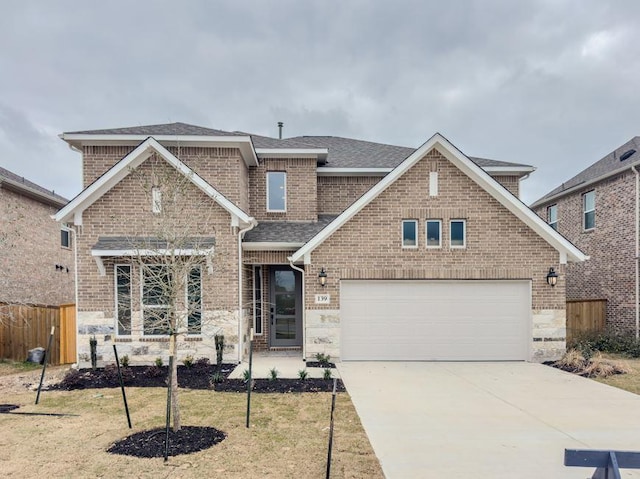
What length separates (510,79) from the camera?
24.7 metres

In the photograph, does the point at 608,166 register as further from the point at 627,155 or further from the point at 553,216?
the point at 553,216

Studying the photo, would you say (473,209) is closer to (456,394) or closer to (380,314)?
(380,314)

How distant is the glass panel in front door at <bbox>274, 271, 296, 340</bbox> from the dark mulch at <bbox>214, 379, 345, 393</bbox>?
384cm

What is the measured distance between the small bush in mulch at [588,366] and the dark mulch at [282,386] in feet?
19.4

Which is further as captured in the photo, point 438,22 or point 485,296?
point 438,22

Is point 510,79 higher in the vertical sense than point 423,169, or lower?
higher

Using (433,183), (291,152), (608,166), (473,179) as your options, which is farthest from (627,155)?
(291,152)

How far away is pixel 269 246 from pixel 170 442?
6.39 meters

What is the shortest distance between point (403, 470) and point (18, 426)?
5.85 meters

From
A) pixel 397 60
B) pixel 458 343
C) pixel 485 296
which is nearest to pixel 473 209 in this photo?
pixel 485 296

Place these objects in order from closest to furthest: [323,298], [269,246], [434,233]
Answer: [323,298] → [434,233] → [269,246]

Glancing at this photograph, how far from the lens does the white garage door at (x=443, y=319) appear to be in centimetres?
1079

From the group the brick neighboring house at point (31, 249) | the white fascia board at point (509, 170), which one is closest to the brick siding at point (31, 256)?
the brick neighboring house at point (31, 249)

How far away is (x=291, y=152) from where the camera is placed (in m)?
13.0
